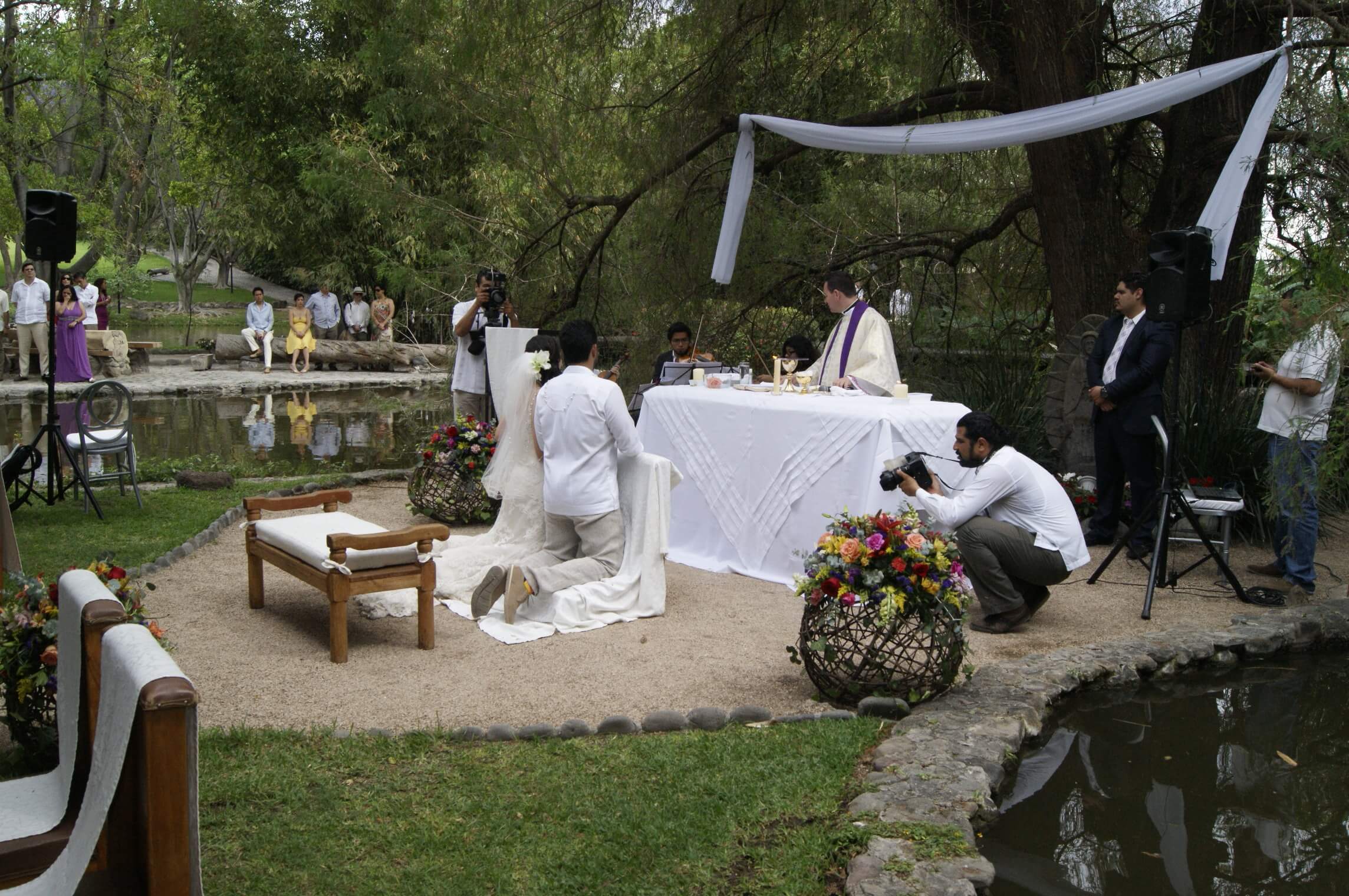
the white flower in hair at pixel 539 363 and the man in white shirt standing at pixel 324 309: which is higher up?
the white flower in hair at pixel 539 363

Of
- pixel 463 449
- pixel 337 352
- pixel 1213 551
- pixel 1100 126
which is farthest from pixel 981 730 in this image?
pixel 337 352

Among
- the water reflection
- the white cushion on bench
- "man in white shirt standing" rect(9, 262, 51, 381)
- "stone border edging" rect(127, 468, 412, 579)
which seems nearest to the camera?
the white cushion on bench

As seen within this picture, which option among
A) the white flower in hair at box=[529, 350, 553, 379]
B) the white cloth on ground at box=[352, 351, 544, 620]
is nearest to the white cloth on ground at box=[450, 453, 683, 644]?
the white cloth on ground at box=[352, 351, 544, 620]

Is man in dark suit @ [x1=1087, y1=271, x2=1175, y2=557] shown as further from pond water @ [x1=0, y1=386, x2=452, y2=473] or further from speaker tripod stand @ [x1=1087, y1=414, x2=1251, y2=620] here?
pond water @ [x1=0, y1=386, x2=452, y2=473]

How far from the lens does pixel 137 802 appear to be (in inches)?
101

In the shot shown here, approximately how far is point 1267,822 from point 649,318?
8652mm

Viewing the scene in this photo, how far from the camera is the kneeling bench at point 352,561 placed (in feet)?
18.0

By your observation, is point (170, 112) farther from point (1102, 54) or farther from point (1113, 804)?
point (1113, 804)

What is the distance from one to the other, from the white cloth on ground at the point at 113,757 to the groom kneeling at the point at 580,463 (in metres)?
3.57

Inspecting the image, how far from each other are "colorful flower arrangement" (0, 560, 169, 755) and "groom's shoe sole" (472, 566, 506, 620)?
2109mm

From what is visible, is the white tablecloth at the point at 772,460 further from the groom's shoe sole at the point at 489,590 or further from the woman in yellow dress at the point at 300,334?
the woman in yellow dress at the point at 300,334

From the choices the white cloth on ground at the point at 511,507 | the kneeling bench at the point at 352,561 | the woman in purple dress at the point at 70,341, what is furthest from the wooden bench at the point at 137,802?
the woman in purple dress at the point at 70,341

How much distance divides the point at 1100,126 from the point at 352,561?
5779 millimetres

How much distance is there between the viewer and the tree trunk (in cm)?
2405
